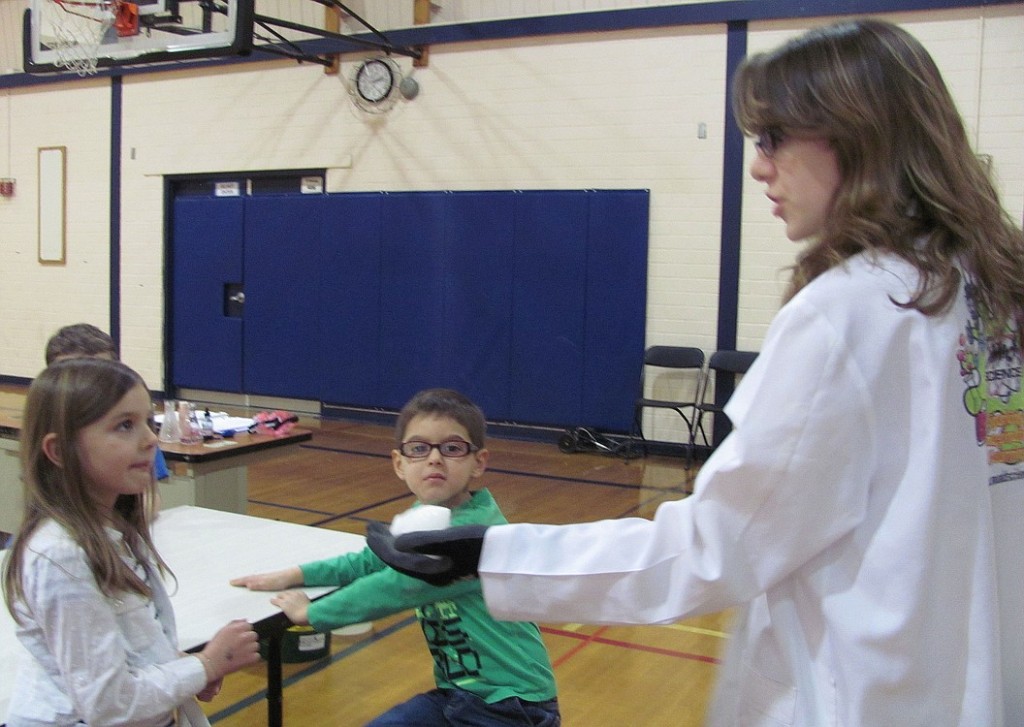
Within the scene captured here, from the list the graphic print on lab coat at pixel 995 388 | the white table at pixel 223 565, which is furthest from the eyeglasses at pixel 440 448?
the graphic print on lab coat at pixel 995 388

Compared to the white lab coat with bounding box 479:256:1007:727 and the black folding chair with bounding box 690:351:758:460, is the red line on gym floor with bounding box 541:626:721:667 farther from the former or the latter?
the black folding chair with bounding box 690:351:758:460

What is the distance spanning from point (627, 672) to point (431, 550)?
2548 millimetres

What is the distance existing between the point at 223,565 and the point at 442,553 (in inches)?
47.4

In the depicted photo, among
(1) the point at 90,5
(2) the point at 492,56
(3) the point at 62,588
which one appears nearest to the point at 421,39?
(2) the point at 492,56

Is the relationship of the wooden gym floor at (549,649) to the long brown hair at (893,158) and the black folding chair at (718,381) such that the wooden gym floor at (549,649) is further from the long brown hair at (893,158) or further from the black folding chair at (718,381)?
the long brown hair at (893,158)

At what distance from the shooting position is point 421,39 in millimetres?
8609

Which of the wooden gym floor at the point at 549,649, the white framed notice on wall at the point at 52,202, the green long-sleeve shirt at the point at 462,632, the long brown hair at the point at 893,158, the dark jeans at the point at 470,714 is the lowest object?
the wooden gym floor at the point at 549,649

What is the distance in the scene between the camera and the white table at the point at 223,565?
1781 mm

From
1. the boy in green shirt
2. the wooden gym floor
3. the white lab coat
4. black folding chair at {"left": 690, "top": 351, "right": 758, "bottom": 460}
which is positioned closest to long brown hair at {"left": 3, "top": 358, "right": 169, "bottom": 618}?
the boy in green shirt

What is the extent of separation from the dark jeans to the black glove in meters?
0.68

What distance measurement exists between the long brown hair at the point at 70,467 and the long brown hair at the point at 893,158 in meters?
1.15

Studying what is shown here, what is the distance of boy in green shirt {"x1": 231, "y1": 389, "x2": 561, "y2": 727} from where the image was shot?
68.5 inches

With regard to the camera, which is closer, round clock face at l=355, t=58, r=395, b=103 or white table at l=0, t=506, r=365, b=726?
white table at l=0, t=506, r=365, b=726

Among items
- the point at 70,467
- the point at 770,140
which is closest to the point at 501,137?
the point at 70,467
